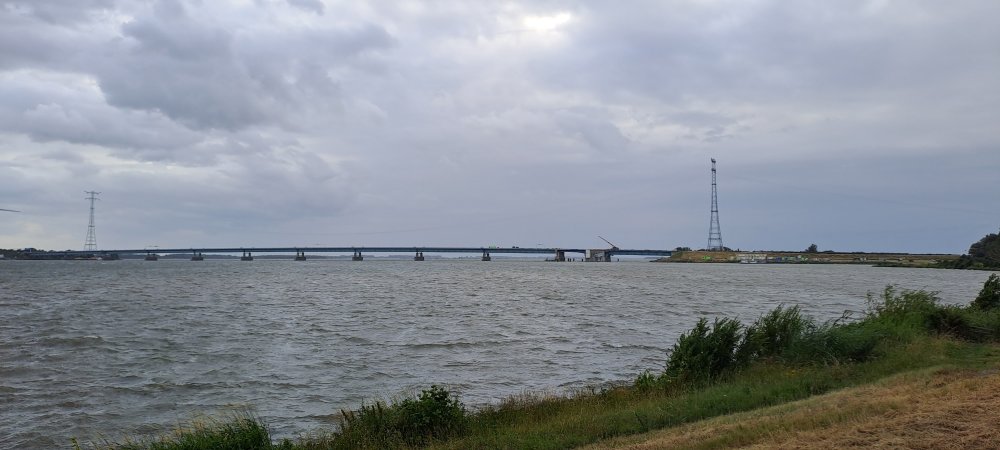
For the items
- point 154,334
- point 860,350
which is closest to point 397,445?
point 860,350

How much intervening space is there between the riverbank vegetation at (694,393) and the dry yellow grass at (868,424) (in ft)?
1.85

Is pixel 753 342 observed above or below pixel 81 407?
above

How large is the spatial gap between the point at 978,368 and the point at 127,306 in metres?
58.5

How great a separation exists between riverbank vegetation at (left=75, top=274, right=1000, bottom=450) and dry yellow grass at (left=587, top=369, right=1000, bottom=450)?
22.2 inches

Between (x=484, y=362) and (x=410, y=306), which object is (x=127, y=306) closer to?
(x=410, y=306)

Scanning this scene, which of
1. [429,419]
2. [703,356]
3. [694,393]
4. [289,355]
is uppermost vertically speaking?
[703,356]

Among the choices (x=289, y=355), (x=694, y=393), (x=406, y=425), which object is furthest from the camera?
(x=289, y=355)

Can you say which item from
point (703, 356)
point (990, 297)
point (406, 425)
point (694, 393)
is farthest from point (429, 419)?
point (990, 297)

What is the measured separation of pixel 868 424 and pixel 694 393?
591cm

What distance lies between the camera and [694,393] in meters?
16.3

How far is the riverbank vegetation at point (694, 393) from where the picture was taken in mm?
13469

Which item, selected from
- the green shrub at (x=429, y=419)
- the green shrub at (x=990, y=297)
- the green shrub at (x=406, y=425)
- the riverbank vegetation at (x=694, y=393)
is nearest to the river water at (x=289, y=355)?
the riverbank vegetation at (x=694, y=393)

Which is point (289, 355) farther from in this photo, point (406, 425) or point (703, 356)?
point (703, 356)

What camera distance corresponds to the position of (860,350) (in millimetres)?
20062
